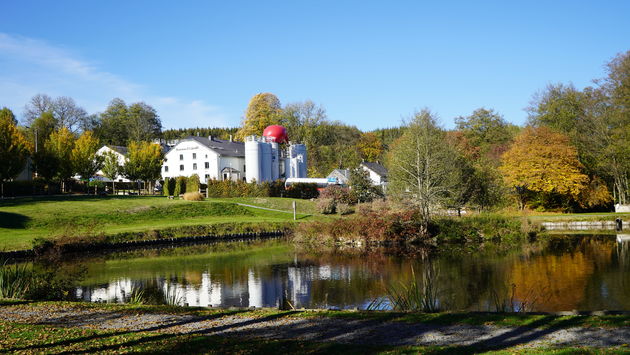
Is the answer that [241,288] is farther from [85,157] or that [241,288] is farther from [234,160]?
[234,160]

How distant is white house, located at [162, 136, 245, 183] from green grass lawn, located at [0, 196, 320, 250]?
14.2 metres

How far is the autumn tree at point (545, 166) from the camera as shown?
46344mm

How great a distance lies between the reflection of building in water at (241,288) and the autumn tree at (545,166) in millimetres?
30060

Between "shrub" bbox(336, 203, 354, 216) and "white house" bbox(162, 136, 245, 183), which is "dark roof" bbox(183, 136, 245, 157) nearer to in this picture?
"white house" bbox(162, 136, 245, 183)

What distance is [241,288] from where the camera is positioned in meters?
19.6

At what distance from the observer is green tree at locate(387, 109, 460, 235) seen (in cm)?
3384

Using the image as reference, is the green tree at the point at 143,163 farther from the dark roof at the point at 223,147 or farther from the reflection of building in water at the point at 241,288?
the reflection of building in water at the point at 241,288

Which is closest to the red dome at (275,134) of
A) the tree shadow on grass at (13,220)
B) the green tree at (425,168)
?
the green tree at (425,168)

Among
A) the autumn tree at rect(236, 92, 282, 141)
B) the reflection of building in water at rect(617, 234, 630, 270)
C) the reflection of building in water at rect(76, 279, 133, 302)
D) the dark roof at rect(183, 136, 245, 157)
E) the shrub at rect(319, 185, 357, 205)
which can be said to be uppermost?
the autumn tree at rect(236, 92, 282, 141)

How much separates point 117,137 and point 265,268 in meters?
82.1

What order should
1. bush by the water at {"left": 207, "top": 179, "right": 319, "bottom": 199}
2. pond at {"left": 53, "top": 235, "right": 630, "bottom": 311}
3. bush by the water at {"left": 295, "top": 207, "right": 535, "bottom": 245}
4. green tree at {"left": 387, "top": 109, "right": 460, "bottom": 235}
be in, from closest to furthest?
pond at {"left": 53, "top": 235, "right": 630, "bottom": 311}, bush by the water at {"left": 295, "top": 207, "right": 535, "bottom": 245}, green tree at {"left": 387, "top": 109, "right": 460, "bottom": 235}, bush by the water at {"left": 207, "top": 179, "right": 319, "bottom": 199}

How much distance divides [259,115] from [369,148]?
23.5m

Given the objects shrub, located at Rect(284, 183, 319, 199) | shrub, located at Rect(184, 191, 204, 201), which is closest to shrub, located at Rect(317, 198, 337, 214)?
shrub, located at Rect(284, 183, 319, 199)

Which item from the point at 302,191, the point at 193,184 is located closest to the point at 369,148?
the point at 302,191
